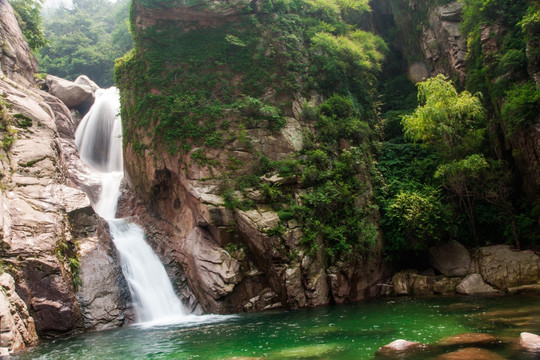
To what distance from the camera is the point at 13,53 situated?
74.3ft

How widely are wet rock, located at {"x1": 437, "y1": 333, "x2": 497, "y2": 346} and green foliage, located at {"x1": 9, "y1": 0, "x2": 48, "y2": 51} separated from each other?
106ft

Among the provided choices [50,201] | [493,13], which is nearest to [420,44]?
[493,13]

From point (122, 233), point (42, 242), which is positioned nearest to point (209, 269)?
Answer: point (122, 233)

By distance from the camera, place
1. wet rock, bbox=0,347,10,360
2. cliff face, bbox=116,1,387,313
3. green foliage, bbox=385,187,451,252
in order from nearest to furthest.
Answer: wet rock, bbox=0,347,10,360 → cliff face, bbox=116,1,387,313 → green foliage, bbox=385,187,451,252

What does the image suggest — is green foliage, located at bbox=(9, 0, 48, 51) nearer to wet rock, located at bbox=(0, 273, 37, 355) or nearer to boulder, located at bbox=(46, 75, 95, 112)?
boulder, located at bbox=(46, 75, 95, 112)

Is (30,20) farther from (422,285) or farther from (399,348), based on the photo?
(399,348)

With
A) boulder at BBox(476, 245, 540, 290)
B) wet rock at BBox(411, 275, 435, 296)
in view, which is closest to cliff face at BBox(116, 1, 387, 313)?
wet rock at BBox(411, 275, 435, 296)

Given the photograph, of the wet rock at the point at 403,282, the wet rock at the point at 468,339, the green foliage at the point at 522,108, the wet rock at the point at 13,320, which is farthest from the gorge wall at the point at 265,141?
the wet rock at the point at 468,339

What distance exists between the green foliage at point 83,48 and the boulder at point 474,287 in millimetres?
42420

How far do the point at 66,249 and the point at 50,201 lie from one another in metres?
2.14

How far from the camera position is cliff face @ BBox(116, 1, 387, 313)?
16.6 metres

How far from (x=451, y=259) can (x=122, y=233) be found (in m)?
16.1

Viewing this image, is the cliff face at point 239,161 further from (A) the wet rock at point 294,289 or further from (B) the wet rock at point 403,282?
(B) the wet rock at point 403,282

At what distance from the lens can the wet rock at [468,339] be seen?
7.88 metres
